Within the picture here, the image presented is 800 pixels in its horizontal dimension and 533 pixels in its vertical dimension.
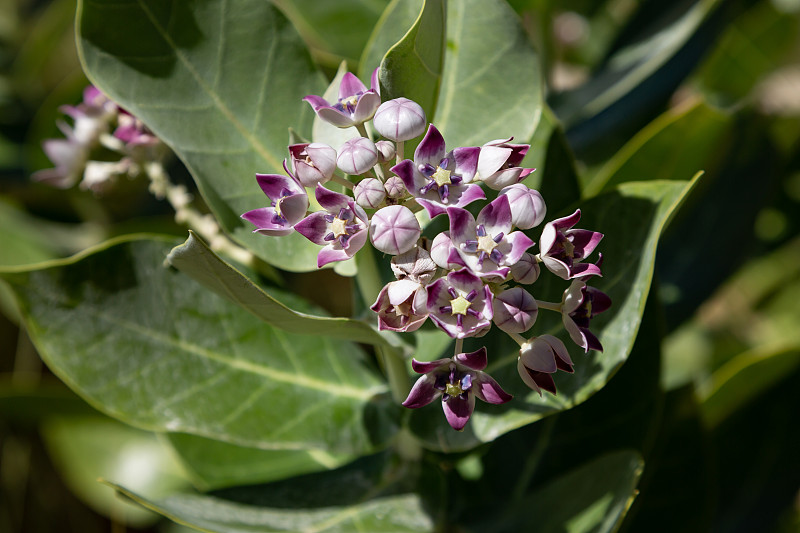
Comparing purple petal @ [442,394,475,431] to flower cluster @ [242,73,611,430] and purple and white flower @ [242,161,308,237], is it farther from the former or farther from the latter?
purple and white flower @ [242,161,308,237]

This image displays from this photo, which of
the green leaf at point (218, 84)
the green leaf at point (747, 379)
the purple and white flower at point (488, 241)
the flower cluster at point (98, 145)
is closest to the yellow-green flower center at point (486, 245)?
the purple and white flower at point (488, 241)

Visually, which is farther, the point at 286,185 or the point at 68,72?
the point at 68,72

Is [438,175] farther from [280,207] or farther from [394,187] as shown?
[280,207]

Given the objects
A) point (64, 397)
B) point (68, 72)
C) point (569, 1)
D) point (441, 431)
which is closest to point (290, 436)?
point (441, 431)

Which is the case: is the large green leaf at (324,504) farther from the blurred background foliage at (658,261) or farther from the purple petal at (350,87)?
the purple petal at (350,87)

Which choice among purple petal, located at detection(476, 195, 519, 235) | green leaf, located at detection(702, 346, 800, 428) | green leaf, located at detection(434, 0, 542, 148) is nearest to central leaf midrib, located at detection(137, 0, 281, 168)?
green leaf, located at detection(434, 0, 542, 148)

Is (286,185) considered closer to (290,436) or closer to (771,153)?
(290,436)

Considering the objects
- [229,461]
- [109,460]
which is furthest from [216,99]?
[109,460]
